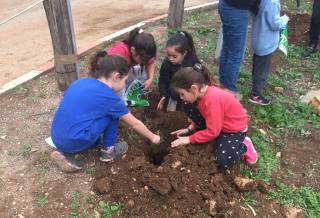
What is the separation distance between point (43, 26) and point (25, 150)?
3731 millimetres

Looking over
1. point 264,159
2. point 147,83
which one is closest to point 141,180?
point 264,159

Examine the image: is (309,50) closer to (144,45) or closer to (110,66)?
(144,45)

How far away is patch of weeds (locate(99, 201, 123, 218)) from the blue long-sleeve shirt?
7.06 feet

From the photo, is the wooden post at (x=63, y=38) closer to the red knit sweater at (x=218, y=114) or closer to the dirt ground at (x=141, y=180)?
the dirt ground at (x=141, y=180)

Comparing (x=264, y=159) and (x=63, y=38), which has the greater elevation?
(x=63, y=38)

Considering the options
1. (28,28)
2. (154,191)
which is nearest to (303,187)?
(154,191)

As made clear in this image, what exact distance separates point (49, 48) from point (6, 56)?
605 mm

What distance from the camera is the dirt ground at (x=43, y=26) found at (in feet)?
18.3

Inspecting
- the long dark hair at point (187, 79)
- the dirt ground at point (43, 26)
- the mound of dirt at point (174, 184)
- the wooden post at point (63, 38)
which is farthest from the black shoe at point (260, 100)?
the dirt ground at point (43, 26)

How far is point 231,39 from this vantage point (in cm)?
393

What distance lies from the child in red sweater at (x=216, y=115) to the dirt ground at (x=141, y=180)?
11 cm

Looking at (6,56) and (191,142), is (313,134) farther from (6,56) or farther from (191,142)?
(6,56)

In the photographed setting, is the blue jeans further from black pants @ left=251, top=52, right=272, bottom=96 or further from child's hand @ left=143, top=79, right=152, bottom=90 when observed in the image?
child's hand @ left=143, top=79, right=152, bottom=90

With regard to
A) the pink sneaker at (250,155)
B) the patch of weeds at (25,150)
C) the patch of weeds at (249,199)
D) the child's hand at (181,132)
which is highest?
the child's hand at (181,132)
